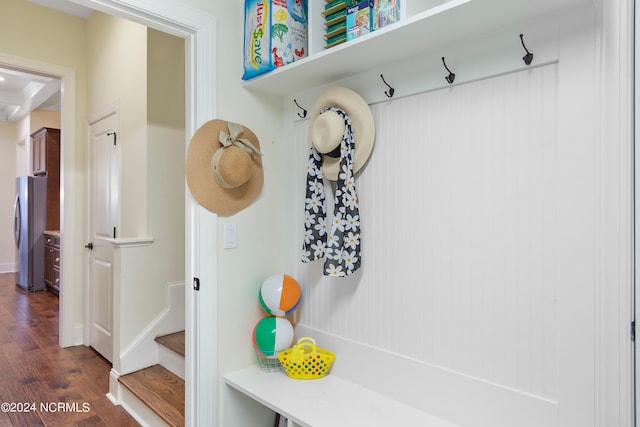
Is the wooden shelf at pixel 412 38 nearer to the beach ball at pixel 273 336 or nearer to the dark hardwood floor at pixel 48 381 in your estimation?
the beach ball at pixel 273 336

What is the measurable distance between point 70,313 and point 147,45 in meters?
2.28

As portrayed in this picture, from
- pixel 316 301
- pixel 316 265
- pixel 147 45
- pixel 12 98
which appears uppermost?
pixel 12 98

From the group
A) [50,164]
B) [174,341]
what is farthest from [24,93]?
[174,341]

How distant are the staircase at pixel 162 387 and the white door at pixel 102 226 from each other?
58cm

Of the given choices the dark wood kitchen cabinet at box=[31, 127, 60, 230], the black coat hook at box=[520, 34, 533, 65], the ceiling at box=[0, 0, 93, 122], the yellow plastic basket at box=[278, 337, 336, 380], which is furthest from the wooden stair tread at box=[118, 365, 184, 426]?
the dark wood kitchen cabinet at box=[31, 127, 60, 230]

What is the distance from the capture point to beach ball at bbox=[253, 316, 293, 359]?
177cm

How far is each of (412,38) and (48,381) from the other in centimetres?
305

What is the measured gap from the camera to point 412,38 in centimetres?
131

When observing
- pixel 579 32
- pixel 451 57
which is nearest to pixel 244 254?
pixel 451 57

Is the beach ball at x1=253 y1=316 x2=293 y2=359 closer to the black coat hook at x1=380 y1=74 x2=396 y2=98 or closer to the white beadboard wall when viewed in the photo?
the white beadboard wall

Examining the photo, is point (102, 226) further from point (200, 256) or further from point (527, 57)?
point (527, 57)

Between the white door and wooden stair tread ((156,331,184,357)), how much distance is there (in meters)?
0.53

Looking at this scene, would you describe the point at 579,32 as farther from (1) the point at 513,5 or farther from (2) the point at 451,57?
(2) the point at 451,57

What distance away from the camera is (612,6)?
104 cm
